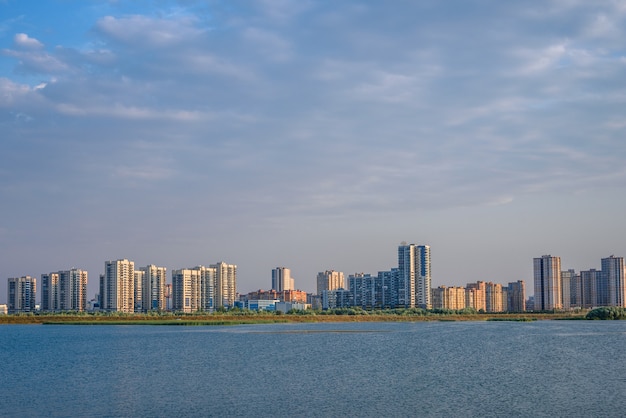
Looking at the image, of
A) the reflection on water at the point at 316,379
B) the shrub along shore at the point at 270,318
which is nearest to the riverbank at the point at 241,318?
the shrub along shore at the point at 270,318

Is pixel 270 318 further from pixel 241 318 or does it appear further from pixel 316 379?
pixel 316 379

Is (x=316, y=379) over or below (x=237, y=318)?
over

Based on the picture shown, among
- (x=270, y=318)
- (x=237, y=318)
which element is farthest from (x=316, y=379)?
(x=237, y=318)

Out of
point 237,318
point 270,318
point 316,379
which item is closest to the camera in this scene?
point 316,379

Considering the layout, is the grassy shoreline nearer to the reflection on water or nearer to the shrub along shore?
the shrub along shore

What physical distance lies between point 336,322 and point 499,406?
127902 millimetres

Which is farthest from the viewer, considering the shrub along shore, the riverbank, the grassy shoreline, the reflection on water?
the shrub along shore

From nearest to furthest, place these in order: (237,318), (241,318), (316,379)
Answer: (316,379) < (237,318) < (241,318)

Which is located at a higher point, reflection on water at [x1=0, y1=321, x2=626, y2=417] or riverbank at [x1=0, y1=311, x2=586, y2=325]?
reflection on water at [x1=0, y1=321, x2=626, y2=417]

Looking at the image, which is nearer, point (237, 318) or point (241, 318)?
point (237, 318)

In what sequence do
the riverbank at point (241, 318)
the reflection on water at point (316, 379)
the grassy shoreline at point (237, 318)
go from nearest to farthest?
the reflection on water at point (316, 379)
the grassy shoreline at point (237, 318)
the riverbank at point (241, 318)

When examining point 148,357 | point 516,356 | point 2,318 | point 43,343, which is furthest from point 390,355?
point 2,318

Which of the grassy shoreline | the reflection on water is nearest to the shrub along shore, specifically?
the grassy shoreline

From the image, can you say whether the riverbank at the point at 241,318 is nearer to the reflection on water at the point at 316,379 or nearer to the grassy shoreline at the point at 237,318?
the grassy shoreline at the point at 237,318
